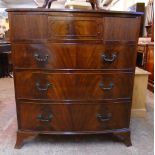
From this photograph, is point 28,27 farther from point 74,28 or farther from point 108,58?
point 108,58

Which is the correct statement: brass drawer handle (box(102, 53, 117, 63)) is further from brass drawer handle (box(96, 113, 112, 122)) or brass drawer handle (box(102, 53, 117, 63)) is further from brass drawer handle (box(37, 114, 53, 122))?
brass drawer handle (box(37, 114, 53, 122))

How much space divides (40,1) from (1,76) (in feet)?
20.1

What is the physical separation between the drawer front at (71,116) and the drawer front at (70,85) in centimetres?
7

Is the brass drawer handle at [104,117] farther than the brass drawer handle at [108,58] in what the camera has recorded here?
Yes

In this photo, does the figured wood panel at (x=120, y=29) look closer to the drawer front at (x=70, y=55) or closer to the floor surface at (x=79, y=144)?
the drawer front at (x=70, y=55)

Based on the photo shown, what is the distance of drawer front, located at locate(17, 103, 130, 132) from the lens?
1487 millimetres

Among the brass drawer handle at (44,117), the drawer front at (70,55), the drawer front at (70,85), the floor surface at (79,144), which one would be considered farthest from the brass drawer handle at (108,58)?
the floor surface at (79,144)

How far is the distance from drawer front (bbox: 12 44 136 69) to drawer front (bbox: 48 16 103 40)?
0.06 metres

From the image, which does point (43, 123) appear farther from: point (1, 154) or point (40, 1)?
point (40, 1)

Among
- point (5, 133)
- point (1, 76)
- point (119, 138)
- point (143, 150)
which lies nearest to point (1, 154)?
point (5, 133)

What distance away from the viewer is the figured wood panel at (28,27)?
1312 mm

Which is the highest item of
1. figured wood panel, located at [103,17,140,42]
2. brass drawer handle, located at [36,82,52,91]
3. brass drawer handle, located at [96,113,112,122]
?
figured wood panel, located at [103,17,140,42]

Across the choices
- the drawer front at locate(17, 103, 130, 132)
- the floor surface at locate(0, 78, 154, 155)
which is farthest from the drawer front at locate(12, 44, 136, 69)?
the floor surface at locate(0, 78, 154, 155)

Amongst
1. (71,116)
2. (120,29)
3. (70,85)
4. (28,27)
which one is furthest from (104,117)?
(28,27)
